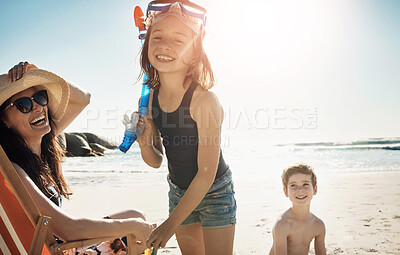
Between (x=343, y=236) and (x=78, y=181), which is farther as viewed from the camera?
(x=78, y=181)

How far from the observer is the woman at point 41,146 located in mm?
1914

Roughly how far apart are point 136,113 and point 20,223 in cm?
113

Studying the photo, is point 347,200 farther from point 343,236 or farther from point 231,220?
point 231,220

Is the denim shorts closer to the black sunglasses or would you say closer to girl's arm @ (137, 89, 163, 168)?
girl's arm @ (137, 89, 163, 168)

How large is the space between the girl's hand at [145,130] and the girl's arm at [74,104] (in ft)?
2.30

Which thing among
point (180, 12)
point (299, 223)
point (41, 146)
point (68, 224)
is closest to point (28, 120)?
point (41, 146)

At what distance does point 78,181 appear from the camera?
10633 millimetres

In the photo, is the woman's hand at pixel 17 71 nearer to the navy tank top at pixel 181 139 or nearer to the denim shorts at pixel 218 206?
the navy tank top at pixel 181 139

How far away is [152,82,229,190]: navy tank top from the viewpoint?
8.34ft

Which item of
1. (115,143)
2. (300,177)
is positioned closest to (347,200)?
(300,177)

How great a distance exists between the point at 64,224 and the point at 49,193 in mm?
463

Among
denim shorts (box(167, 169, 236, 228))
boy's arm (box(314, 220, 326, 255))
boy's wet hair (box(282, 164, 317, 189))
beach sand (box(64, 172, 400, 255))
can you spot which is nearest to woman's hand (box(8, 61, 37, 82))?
denim shorts (box(167, 169, 236, 228))

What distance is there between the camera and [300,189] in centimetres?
315

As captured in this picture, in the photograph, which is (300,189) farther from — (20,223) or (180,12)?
(20,223)
